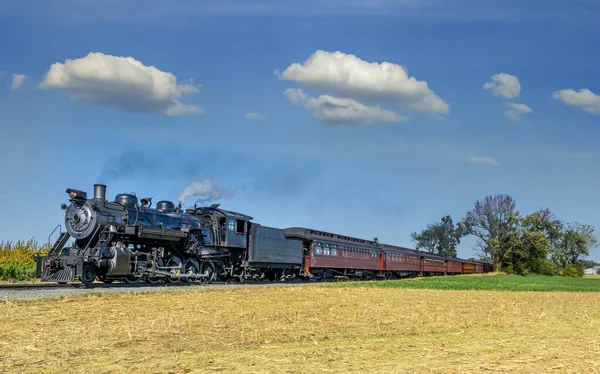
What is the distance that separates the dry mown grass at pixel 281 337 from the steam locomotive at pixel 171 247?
6.92 m

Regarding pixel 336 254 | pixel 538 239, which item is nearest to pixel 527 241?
pixel 538 239

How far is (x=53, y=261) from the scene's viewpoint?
1052 inches

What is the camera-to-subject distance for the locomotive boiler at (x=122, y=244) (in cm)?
2662

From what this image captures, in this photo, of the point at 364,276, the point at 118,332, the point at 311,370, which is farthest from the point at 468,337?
the point at 364,276

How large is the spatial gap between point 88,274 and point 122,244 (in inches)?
83.2

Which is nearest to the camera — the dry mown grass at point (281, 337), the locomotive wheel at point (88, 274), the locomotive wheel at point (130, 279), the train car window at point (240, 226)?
the dry mown grass at point (281, 337)

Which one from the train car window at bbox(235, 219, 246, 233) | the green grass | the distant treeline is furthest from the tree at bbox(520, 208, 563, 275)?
the train car window at bbox(235, 219, 246, 233)

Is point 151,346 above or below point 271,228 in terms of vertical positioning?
below

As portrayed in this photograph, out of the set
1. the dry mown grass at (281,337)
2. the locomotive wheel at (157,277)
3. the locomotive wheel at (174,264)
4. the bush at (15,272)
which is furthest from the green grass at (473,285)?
the bush at (15,272)

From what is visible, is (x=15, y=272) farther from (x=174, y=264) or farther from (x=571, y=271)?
(x=571, y=271)

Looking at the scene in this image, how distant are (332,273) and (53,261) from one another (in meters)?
24.5

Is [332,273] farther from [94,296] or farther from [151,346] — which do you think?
[151,346]

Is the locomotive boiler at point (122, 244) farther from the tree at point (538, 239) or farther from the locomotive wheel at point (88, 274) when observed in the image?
the tree at point (538, 239)

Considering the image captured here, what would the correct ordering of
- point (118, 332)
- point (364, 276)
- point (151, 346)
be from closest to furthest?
1. point (151, 346)
2. point (118, 332)
3. point (364, 276)
